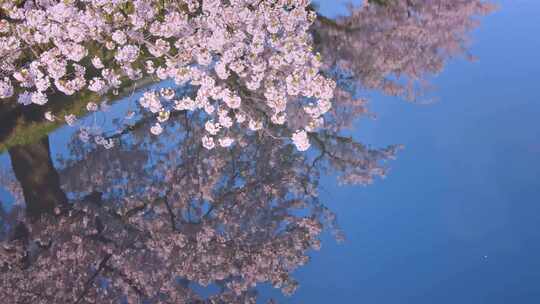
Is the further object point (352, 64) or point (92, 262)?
point (352, 64)

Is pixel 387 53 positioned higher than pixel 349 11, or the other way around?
pixel 349 11

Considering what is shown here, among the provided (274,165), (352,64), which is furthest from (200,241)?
(352,64)

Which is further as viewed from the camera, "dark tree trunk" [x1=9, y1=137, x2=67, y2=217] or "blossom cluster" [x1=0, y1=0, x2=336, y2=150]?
"dark tree trunk" [x1=9, y1=137, x2=67, y2=217]

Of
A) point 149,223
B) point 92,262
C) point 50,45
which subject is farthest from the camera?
point 149,223

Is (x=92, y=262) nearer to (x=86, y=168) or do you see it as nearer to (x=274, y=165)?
(x=86, y=168)

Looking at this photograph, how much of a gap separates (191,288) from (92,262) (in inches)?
64.4

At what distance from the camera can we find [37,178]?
28.3 feet

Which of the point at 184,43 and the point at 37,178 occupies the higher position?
the point at 184,43

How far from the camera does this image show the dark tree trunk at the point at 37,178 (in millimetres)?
8398

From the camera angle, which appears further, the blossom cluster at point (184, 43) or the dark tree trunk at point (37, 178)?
the dark tree trunk at point (37, 178)

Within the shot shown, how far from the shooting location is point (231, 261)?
7938 millimetres

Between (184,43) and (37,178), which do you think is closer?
(184,43)

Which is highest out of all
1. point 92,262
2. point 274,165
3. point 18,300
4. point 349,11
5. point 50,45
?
point 349,11

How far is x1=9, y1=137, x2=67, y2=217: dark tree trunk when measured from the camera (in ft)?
27.6
